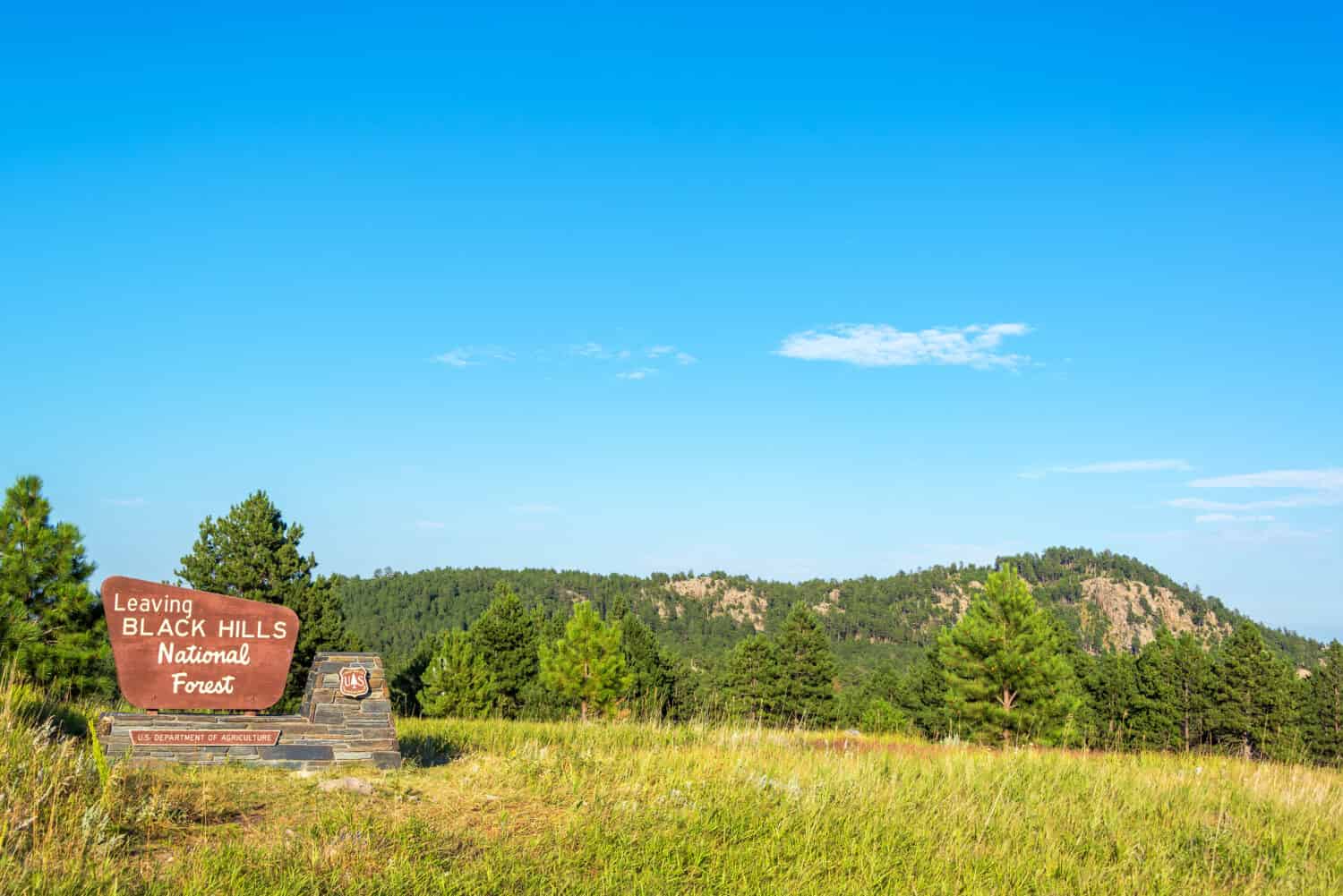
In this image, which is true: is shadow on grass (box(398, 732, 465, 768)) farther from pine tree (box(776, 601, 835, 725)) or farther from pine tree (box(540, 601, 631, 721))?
pine tree (box(776, 601, 835, 725))

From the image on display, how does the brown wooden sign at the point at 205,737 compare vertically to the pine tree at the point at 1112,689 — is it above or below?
above

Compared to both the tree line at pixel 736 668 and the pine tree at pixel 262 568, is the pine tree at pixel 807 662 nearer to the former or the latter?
the tree line at pixel 736 668

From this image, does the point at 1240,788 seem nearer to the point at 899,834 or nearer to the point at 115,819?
the point at 899,834

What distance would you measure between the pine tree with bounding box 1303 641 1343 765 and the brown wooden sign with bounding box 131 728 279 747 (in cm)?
6109

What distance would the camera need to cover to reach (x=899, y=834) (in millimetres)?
7289

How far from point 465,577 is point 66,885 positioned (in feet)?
661

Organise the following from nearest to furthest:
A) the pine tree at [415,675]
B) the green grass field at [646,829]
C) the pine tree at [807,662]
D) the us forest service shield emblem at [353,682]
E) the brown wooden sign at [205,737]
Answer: the green grass field at [646,829]
the brown wooden sign at [205,737]
the us forest service shield emblem at [353,682]
the pine tree at [415,675]
the pine tree at [807,662]

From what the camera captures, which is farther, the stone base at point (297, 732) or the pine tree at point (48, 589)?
the pine tree at point (48, 589)

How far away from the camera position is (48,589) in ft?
60.7

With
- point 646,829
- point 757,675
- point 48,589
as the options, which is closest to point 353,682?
point 646,829

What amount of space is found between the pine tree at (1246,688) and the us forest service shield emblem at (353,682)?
181 feet

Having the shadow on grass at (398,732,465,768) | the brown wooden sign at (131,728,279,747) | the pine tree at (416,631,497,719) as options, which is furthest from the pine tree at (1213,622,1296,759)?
the brown wooden sign at (131,728,279,747)

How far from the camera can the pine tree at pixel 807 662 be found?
52.4 metres

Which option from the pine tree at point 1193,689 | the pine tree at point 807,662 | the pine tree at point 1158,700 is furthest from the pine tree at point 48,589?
the pine tree at point 1193,689
